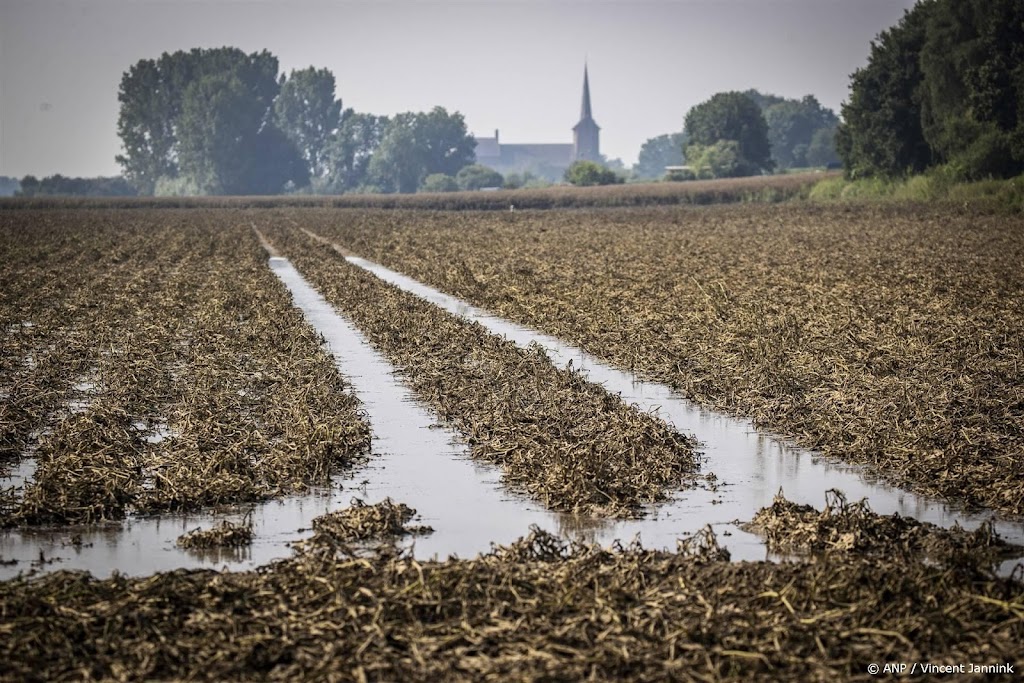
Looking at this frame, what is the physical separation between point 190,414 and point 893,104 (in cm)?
6612

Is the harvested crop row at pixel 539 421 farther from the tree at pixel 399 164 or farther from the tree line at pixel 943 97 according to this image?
the tree at pixel 399 164

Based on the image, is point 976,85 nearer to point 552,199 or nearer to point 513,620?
point 552,199

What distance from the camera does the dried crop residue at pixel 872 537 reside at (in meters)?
7.59

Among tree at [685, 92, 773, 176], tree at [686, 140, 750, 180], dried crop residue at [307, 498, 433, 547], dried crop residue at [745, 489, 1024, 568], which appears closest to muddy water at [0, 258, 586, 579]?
dried crop residue at [307, 498, 433, 547]

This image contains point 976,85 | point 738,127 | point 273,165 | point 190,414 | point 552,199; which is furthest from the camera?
point 273,165

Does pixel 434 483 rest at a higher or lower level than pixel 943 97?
lower

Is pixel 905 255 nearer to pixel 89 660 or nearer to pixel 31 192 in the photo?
pixel 89 660

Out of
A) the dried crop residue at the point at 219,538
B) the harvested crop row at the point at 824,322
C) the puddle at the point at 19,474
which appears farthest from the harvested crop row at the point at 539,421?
the puddle at the point at 19,474

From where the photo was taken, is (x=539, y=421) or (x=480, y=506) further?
(x=539, y=421)

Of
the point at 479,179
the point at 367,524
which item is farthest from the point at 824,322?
the point at 479,179

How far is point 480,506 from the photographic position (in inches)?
355

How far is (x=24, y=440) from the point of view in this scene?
1092 cm

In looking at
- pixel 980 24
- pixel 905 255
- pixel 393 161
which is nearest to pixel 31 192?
pixel 393 161

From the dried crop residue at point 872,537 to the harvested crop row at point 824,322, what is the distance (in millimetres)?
972
